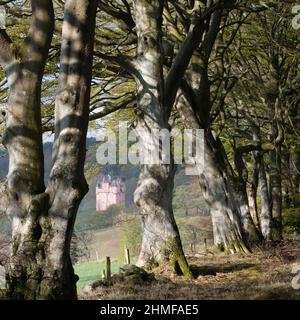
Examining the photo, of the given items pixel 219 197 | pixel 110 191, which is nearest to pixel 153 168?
pixel 219 197

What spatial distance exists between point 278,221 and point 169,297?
12.5 metres

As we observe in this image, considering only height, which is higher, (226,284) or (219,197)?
(219,197)

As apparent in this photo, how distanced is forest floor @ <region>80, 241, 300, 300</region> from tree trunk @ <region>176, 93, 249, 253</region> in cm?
175

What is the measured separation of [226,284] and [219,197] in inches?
219

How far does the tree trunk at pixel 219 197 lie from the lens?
43.7ft

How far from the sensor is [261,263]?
1062 cm

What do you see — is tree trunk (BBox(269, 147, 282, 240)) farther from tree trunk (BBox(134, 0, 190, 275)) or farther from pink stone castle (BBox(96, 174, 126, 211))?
pink stone castle (BBox(96, 174, 126, 211))

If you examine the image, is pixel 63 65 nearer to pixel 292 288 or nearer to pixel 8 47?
pixel 8 47

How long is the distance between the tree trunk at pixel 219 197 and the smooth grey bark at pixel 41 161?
7508 millimetres

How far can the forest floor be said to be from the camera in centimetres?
662

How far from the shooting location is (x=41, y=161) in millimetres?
5910

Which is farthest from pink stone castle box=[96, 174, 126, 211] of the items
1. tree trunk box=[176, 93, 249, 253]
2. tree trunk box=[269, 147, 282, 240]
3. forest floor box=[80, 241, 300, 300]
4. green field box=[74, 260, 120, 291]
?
forest floor box=[80, 241, 300, 300]

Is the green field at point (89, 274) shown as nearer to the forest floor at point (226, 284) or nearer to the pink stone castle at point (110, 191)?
the forest floor at point (226, 284)

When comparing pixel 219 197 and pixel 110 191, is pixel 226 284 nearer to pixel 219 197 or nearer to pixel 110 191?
pixel 219 197
